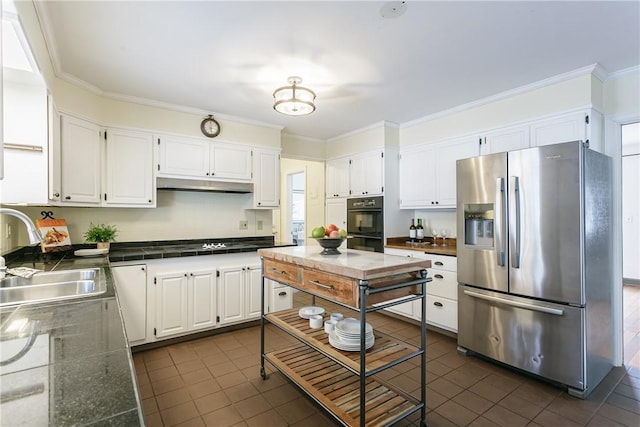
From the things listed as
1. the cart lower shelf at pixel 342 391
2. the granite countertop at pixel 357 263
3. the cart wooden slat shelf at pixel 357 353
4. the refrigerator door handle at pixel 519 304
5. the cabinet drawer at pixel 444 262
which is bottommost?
the cart lower shelf at pixel 342 391

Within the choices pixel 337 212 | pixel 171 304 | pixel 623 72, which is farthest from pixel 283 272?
pixel 623 72

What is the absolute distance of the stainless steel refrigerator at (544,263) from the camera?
229cm

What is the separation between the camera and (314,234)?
7.47ft

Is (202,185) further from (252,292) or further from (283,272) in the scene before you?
(283,272)

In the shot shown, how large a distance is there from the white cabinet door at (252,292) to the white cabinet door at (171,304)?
0.63m

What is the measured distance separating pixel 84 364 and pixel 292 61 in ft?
7.65

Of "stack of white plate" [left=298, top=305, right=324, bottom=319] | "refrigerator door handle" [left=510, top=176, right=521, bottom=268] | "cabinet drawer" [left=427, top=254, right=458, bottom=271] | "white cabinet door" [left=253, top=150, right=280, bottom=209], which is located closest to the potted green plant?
"white cabinet door" [left=253, top=150, right=280, bottom=209]

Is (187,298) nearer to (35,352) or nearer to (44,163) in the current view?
(44,163)

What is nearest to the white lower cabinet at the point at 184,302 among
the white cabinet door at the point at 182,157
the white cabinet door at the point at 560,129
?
the white cabinet door at the point at 182,157

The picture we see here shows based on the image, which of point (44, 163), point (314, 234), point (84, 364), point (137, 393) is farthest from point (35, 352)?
point (44, 163)

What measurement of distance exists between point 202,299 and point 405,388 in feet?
6.93

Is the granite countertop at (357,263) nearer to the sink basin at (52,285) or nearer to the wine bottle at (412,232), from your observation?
the sink basin at (52,285)

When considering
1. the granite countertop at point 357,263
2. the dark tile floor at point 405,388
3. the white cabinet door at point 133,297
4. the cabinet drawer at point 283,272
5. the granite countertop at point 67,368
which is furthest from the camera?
the white cabinet door at point 133,297

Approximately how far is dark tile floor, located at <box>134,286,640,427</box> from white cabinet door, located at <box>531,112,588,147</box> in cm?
199
